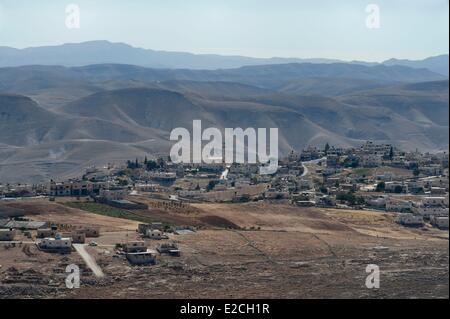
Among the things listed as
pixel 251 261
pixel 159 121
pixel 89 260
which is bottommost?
pixel 251 261

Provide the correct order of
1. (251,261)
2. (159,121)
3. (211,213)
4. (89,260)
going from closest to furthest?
(89,260), (251,261), (211,213), (159,121)

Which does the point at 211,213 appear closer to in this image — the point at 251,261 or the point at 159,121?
the point at 251,261

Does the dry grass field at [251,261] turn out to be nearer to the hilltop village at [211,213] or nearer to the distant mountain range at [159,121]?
the hilltop village at [211,213]

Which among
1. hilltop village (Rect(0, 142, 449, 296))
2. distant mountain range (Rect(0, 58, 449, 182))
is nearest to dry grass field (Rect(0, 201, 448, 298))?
hilltop village (Rect(0, 142, 449, 296))

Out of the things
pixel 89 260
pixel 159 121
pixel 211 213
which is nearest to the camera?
pixel 89 260

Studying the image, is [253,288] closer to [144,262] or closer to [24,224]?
[144,262]

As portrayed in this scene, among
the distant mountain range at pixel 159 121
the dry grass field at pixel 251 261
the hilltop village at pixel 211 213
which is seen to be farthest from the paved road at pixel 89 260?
the distant mountain range at pixel 159 121

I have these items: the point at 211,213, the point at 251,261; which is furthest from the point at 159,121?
the point at 251,261
